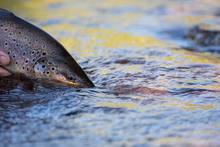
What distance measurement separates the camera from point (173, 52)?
16.3 feet

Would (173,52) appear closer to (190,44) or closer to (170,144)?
(190,44)

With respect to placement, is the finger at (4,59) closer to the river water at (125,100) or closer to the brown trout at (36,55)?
the brown trout at (36,55)

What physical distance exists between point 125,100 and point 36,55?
24.6 inches

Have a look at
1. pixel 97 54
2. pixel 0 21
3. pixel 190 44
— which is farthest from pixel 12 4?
pixel 0 21

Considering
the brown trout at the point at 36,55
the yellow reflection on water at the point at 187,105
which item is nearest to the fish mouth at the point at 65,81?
the brown trout at the point at 36,55

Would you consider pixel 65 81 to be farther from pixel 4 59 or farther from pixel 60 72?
pixel 4 59

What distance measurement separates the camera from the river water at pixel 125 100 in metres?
2.54

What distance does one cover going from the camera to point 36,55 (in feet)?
11.2

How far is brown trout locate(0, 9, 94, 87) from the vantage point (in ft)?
11.0

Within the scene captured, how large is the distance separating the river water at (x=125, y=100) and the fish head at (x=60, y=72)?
2.3 inches

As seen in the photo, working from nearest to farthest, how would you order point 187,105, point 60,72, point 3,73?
point 187,105 → point 60,72 → point 3,73

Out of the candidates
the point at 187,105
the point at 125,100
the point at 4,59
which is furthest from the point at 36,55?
the point at 187,105

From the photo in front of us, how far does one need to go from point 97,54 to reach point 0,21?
1401 mm

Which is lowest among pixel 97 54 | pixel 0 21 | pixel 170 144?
pixel 170 144
